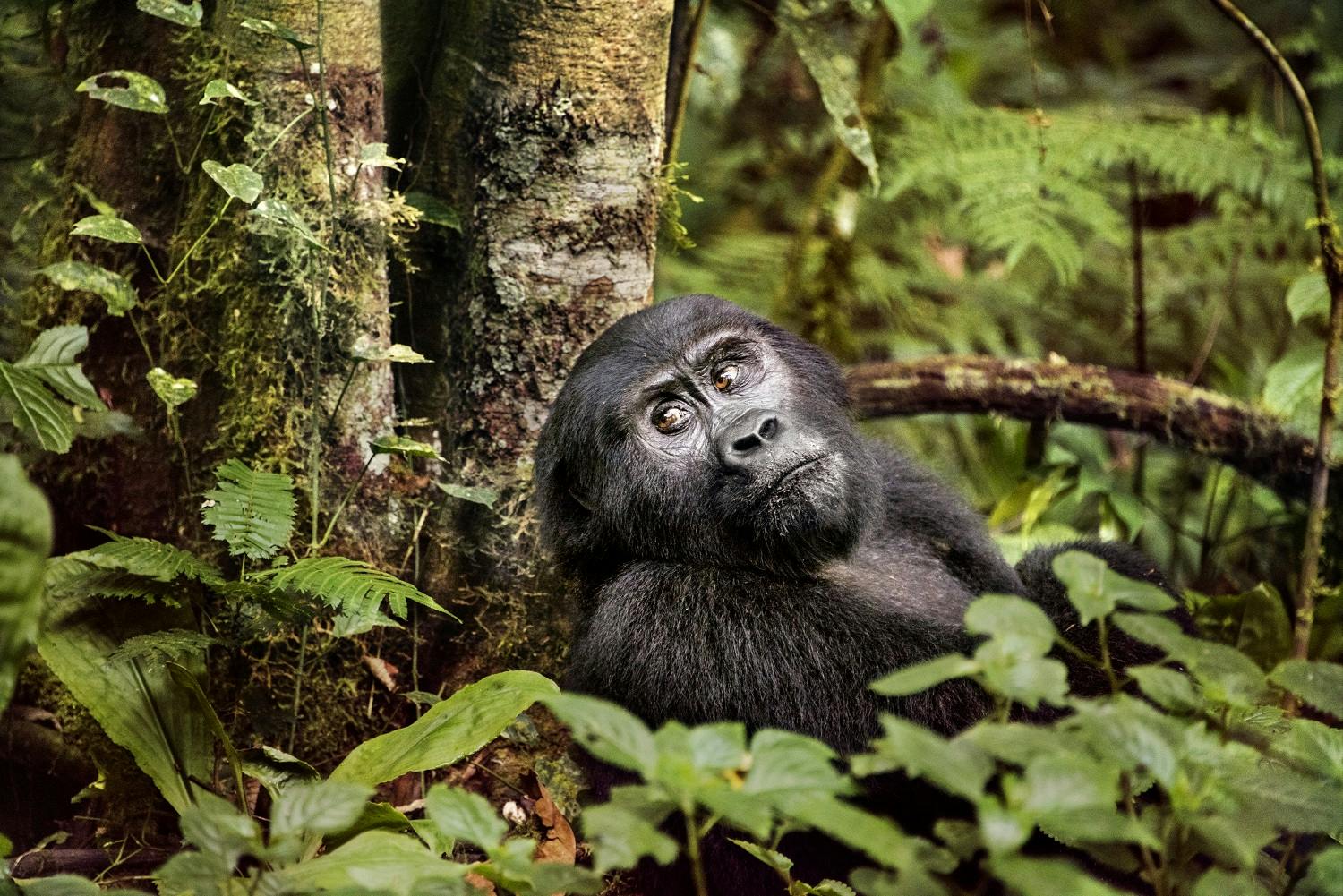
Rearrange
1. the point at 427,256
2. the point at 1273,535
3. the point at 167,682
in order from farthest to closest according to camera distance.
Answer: the point at 1273,535
the point at 427,256
the point at 167,682

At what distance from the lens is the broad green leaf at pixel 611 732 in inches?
65.0

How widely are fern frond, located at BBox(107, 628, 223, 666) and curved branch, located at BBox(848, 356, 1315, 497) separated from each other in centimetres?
252

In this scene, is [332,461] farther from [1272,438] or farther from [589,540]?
[1272,438]

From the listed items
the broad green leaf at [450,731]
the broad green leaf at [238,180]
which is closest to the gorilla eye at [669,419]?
the broad green leaf at [450,731]

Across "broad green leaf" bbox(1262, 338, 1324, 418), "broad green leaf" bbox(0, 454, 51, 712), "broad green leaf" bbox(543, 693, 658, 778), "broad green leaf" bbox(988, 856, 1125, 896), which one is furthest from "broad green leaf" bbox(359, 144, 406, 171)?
"broad green leaf" bbox(1262, 338, 1324, 418)

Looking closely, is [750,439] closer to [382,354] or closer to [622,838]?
[382,354]

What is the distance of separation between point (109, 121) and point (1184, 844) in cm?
331

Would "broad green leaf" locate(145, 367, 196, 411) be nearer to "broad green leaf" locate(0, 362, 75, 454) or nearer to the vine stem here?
"broad green leaf" locate(0, 362, 75, 454)

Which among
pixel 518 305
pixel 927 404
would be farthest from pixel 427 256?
pixel 927 404

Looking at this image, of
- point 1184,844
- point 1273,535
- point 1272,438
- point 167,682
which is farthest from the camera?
point 1273,535

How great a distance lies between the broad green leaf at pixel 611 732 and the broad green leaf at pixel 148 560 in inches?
54.9

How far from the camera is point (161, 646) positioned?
2713 mm

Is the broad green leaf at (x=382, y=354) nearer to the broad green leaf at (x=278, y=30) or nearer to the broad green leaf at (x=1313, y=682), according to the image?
the broad green leaf at (x=278, y=30)

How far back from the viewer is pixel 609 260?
350cm
